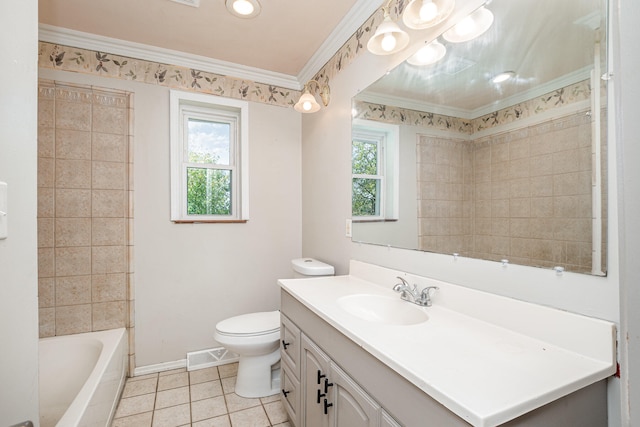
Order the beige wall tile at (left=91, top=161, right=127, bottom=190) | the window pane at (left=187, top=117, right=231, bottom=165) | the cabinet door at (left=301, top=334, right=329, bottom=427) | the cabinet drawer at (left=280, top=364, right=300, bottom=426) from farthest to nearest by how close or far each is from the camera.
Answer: the window pane at (left=187, top=117, right=231, bottom=165) → the beige wall tile at (left=91, top=161, right=127, bottom=190) → the cabinet drawer at (left=280, top=364, right=300, bottom=426) → the cabinet door at (left=301, top=334, right=329, bottom=427)

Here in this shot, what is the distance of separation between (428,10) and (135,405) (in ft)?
8.69

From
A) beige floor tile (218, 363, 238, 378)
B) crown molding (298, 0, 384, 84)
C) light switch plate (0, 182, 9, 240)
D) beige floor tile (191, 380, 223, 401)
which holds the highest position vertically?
crown molding (298, 0, 384, 84)

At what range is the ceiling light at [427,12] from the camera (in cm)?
112

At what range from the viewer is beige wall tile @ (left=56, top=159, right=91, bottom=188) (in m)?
2.01

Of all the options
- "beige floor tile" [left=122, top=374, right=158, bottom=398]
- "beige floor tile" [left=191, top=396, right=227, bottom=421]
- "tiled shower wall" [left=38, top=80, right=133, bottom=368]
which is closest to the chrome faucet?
"beige floor tile" [left=191, top=396, right=227, bottom=421]

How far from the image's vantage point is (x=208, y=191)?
8.21ft

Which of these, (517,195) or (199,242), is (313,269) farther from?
(517,195)

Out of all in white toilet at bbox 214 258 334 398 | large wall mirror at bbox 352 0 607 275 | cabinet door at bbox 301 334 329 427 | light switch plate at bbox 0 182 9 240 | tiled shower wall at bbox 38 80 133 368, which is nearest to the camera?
light switch plate at bbox 0 182 9 240

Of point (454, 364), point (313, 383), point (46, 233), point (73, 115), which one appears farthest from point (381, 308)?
point (73, 115)

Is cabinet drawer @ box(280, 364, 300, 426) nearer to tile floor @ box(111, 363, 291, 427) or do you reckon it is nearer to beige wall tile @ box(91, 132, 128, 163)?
tile floor @ box(111, 363, 291, 427)

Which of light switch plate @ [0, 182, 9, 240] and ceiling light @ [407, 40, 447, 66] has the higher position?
ceiling light @ [407, 40, 447, 66]

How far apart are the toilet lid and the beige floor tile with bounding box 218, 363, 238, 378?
491 mm

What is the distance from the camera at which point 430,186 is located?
142 cm

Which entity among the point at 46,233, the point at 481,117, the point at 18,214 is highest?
the point at 481,117
